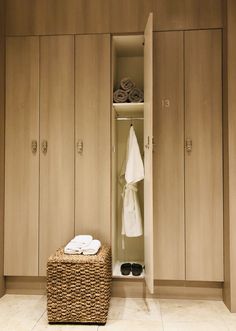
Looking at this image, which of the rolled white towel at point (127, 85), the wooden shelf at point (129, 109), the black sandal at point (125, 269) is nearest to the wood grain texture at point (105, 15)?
the rolled white towel at point (127, 85)

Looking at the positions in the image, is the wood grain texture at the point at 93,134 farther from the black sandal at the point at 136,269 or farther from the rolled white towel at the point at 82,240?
the black sandal at the point at 136,269

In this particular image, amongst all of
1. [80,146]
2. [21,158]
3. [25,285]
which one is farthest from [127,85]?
[25,285]

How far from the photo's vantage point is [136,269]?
2.89 meters

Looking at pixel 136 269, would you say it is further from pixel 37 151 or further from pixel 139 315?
pixel 37 151

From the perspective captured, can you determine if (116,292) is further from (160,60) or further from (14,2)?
(14,2)

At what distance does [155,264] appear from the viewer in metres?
2.83

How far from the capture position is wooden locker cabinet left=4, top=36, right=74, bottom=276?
9.56 ft

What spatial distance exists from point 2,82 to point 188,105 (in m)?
1.73

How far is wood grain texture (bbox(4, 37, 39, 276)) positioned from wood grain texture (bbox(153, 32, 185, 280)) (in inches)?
44.2

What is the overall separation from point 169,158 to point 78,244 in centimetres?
110

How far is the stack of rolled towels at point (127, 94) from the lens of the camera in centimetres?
296

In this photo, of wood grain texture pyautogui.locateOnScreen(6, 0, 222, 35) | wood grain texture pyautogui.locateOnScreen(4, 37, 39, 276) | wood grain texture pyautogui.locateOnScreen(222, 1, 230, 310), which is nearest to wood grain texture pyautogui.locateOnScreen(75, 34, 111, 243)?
wood grain texture pyautogui.locateOnScreen(6, 0, 222, 35)

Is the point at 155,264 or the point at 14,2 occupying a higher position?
the point at 14,2

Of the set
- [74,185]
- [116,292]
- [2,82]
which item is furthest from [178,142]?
[2,82]
